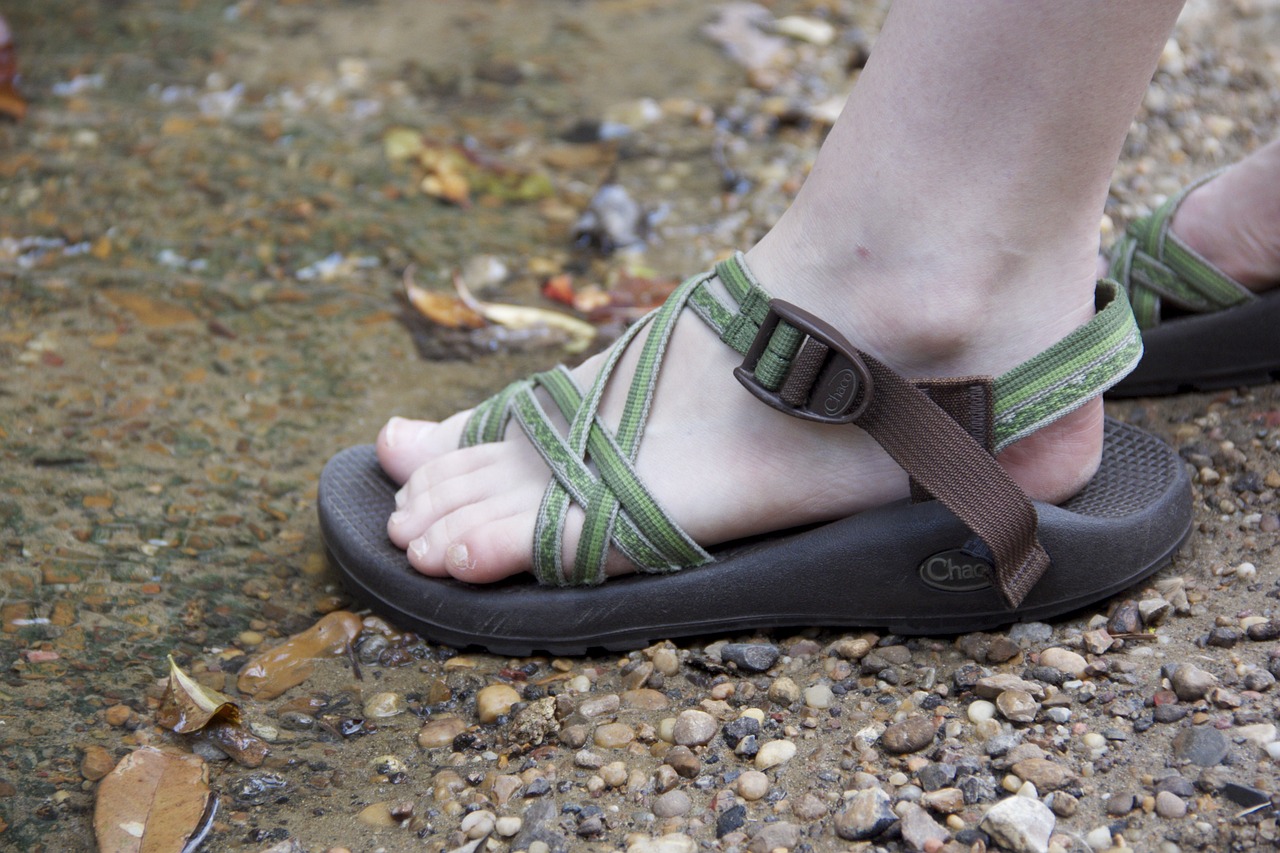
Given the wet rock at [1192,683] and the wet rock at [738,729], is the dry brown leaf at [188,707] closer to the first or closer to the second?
the wet rock at [738,729]

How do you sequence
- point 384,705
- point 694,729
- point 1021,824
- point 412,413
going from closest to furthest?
point 1021,824
point 694,729
point 384,705
point 412,413

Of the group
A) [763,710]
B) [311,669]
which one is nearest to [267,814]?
[311,669]

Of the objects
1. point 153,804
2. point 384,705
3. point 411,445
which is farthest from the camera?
point 411,445

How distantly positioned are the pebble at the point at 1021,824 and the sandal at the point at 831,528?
28cm

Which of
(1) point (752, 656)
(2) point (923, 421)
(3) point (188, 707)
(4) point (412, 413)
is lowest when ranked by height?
(4) point (412, 413)

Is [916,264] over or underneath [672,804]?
over

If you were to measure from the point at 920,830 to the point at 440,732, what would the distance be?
1.85 ft

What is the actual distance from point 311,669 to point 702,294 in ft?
2.25

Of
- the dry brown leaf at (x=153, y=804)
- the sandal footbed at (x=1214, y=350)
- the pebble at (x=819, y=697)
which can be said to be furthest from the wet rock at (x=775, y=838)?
the sandal footbed at (x=1214, y=350)

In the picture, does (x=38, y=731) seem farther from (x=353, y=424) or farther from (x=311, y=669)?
(x=353, y=424)

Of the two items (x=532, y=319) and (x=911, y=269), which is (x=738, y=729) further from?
(x=532, y=319)

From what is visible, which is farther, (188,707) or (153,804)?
(188,707)

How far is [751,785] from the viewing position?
1.17 m

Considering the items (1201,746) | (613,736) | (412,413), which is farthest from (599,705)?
(412,413)
